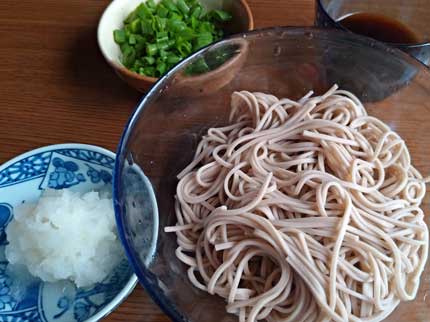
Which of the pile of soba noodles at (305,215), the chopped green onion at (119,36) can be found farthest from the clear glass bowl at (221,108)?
the chopped green onion at (119,36)

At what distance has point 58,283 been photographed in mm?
884

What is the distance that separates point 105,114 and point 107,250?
374 millimetres

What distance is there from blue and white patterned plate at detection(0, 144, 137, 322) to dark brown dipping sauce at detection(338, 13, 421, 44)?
62cm

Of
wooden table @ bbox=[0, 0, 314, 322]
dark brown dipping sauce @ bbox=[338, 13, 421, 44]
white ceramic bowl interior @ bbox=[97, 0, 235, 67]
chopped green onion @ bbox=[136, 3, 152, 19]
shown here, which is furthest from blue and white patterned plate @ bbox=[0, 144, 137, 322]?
dark brown dipping sauce @ bbox=[338, 13, 421, 44]

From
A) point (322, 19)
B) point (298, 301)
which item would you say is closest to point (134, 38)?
point (322, 19)

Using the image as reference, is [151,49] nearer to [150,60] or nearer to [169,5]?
[150,60]

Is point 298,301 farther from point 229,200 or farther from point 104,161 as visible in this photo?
point 104,161

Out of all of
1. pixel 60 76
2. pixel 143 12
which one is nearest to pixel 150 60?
pixel 143 12

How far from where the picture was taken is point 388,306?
0.77m

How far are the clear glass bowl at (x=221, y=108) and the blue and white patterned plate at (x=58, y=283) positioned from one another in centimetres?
10

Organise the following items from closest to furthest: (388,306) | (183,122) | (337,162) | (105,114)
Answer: (388,306) < (337,162) < (183,122) < (105,114)

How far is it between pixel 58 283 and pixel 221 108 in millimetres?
483

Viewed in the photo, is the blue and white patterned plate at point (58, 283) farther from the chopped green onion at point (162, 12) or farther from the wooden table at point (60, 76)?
the chopped green onion at point (162, 12)

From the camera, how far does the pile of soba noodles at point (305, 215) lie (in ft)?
2.53
